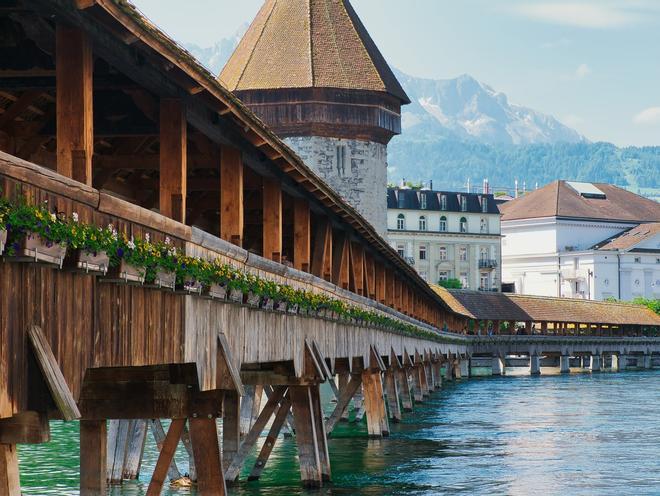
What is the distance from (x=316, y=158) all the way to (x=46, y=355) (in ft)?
170

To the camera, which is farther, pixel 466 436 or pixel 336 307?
pixel 466 436

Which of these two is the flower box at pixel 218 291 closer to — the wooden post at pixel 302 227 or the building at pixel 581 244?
the wooden post at pixel 302 227

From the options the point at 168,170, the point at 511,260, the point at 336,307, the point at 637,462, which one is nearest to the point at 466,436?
the point at 637,462

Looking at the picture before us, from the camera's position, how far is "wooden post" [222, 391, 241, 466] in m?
21.3

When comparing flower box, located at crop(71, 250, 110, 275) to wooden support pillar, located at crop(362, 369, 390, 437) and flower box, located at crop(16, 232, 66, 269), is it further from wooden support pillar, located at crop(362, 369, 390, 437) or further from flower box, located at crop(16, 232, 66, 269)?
wooden support pillar, located at crop(362, 369, 390, 437)

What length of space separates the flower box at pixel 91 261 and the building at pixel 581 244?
11733cm

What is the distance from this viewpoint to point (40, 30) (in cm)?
1109

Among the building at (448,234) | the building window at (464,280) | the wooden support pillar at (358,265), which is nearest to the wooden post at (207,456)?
the wooden support pillar at (358,265)

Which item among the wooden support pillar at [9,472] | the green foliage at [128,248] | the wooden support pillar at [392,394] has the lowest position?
the wooden support pillar at [392,394]

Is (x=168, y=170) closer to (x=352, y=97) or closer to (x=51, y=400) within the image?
(x=51, y=400)

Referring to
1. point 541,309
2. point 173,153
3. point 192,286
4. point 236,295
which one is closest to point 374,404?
point 236,295

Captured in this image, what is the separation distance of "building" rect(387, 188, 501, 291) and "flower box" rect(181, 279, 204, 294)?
345ft

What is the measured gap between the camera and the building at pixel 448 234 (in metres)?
120

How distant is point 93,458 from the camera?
1223cm
